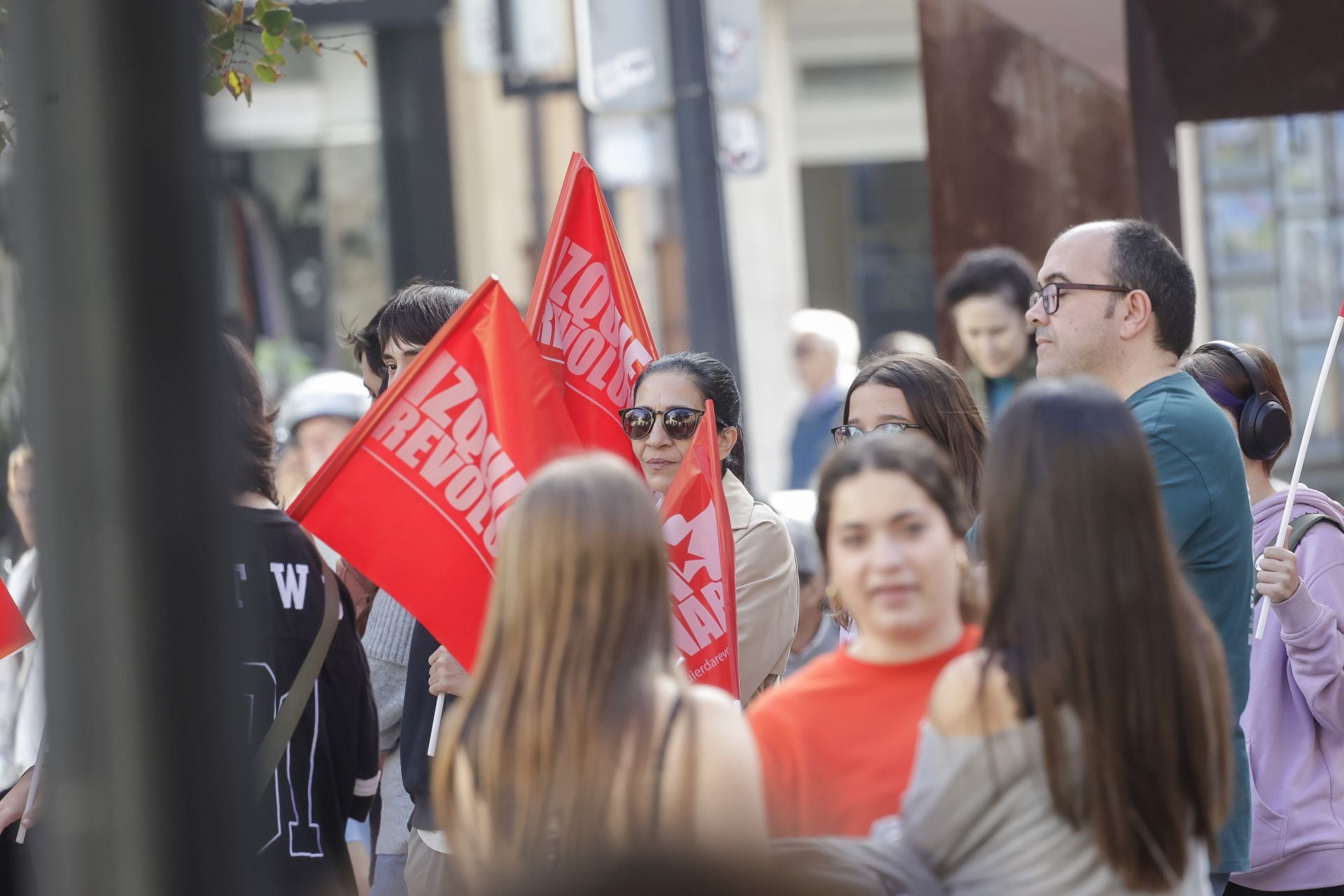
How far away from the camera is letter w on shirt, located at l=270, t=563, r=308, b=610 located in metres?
3.60

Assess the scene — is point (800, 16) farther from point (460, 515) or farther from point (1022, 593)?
point (1022, 593)

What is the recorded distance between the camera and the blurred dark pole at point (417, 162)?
485 inches

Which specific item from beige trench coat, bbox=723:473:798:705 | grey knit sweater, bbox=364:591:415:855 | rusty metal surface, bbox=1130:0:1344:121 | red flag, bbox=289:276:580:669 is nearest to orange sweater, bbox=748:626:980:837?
red flag, bbox=289:276:580:669

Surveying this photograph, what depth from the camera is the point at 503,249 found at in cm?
1370

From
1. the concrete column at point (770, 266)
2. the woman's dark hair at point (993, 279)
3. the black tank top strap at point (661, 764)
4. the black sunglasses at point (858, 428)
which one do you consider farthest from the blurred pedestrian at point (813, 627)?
the concrete column at point (770, 266)

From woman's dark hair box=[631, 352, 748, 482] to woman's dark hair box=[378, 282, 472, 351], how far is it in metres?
0.50

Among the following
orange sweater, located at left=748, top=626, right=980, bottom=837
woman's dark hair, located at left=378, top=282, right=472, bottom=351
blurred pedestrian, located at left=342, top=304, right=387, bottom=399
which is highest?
woman's dark hair, located at left=378, top=282, right=472, bottom=351

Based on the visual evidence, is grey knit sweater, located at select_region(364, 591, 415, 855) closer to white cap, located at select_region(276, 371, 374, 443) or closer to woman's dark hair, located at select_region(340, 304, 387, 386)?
woman's dark hair, located at select_region(340, 304, 387, 386)

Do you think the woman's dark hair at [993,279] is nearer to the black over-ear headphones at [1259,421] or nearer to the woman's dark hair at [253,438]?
the black over-ear headphones at [1259,421]

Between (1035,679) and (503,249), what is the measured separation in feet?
38.1

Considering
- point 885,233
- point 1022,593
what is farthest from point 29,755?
point 885,233

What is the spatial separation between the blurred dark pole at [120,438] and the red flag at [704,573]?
2.01 metres

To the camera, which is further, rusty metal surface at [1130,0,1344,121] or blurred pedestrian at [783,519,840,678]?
rusty metal surface at [1130,0,1344,121]

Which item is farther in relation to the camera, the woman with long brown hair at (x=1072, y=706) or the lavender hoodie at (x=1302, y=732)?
the lavender hoodie at (x=1302, y=732)
